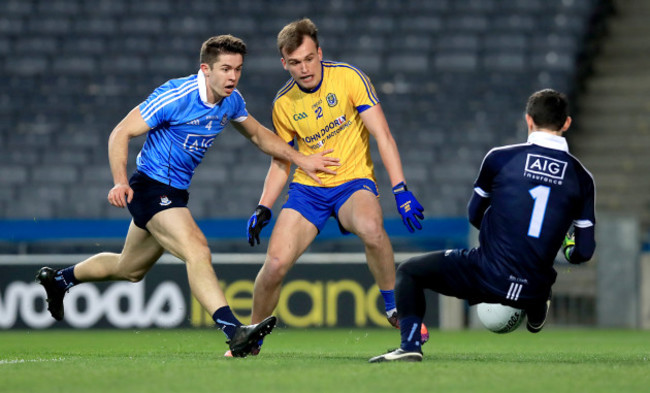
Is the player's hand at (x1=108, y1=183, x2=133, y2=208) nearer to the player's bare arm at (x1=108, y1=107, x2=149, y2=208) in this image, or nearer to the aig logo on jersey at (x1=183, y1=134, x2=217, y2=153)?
the player's bare arm at (x1=108, y1=107, x2=149, y2=208)

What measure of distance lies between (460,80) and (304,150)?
7.97 m

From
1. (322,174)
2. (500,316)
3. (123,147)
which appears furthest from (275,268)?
(500,316)

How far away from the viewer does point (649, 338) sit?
8703mm

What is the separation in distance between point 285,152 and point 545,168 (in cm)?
187

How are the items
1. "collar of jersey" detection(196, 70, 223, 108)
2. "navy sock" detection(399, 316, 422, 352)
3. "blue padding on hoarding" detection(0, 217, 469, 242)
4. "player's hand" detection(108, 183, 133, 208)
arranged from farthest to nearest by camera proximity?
"blue padding on hoarding" detection(0, 217, 469, 242) → "collar of jersey" detection(196, 70, 223, 108) → "player's hand" detection(108, 183, 133, 208) → "navy sock" detection(399, 316, 422, 352)

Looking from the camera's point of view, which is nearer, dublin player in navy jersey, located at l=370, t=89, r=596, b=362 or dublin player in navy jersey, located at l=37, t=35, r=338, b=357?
dublin player in navy jersey, located at l=370, t=89, r=596, b=362

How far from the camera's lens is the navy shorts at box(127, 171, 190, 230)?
241 inches

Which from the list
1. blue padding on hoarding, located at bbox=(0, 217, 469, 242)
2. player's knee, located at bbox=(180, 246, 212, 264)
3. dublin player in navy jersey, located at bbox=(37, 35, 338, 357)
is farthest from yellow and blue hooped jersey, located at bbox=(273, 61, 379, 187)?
blue padding on hoarding, located at bbox=(0, 217, 469, 242)

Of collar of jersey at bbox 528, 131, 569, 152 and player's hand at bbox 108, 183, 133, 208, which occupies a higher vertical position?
collar of jersey at bbox 528, 131, 569, 152

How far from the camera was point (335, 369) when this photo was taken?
197 inches

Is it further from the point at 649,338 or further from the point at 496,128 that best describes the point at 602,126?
the point at 649,338

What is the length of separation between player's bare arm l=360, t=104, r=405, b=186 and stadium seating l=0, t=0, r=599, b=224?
20.6 feet

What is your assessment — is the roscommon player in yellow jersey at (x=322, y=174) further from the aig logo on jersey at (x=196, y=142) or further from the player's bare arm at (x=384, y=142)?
the aig logo on jersey at (x=196, y=142)

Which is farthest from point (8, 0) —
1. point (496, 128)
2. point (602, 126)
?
point (602, 126)
